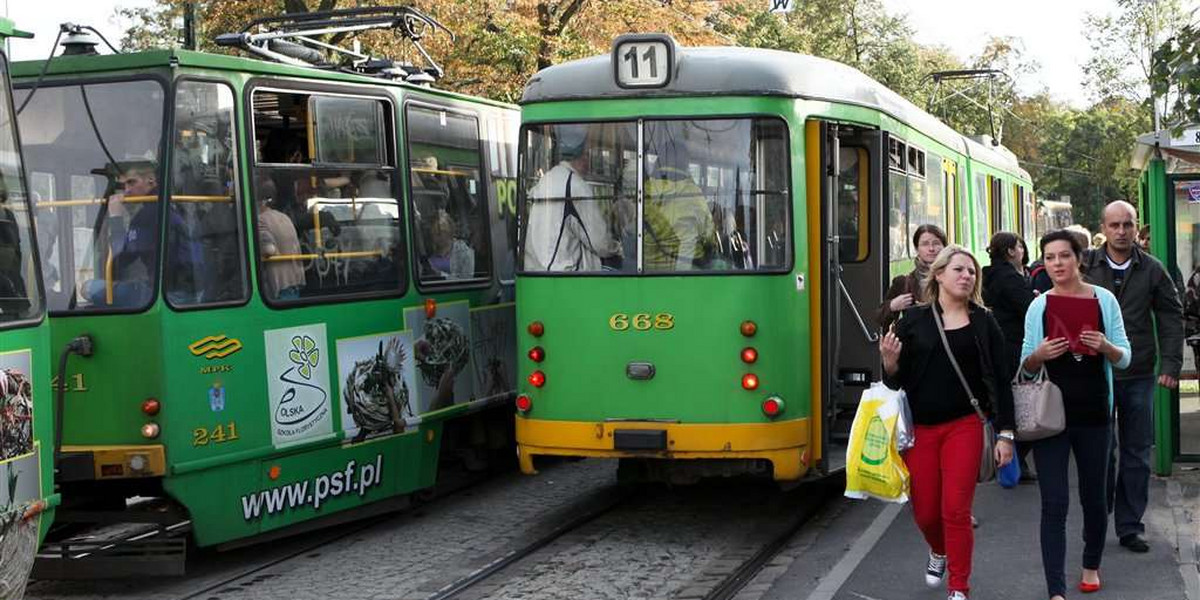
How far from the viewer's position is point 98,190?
873 cm

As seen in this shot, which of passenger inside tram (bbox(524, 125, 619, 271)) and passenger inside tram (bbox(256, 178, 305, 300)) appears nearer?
passenger inside tram (bbox(256, 178, 305, 300))

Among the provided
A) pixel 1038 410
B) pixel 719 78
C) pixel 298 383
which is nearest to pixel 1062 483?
pixel 1038 410

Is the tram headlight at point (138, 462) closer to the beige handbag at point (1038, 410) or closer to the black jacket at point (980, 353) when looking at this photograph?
the black jacket at point (980, 353)

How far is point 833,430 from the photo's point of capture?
10.4m

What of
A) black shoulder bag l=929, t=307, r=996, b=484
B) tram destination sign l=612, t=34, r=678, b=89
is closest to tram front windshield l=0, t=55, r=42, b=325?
tram destination sign l=612, t=34, r=678, b=89

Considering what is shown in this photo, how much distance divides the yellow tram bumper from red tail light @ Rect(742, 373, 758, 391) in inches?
9.0

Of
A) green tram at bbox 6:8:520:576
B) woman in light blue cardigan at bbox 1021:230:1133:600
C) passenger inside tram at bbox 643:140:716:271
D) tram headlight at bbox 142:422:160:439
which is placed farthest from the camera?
passenger inside tram at bbox 643:140:716:271

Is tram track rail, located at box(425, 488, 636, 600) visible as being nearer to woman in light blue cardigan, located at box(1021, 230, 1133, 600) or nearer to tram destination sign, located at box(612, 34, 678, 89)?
tram destination sign, located at box(612, 34, 678, 89)

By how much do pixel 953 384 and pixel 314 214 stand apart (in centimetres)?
434

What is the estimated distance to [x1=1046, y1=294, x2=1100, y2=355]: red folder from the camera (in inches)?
283

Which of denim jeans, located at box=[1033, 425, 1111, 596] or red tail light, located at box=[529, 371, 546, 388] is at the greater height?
red tail light, located at box=[529, 371, 546, 388]

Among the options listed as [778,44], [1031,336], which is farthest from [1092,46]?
[1031,336]

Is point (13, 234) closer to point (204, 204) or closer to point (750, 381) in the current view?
point (204, 204)

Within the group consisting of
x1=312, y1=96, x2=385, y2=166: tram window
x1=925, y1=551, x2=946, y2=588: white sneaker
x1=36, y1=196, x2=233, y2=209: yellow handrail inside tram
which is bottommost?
x1=925, y1=551, x2=946, y2=588: white sneaker
